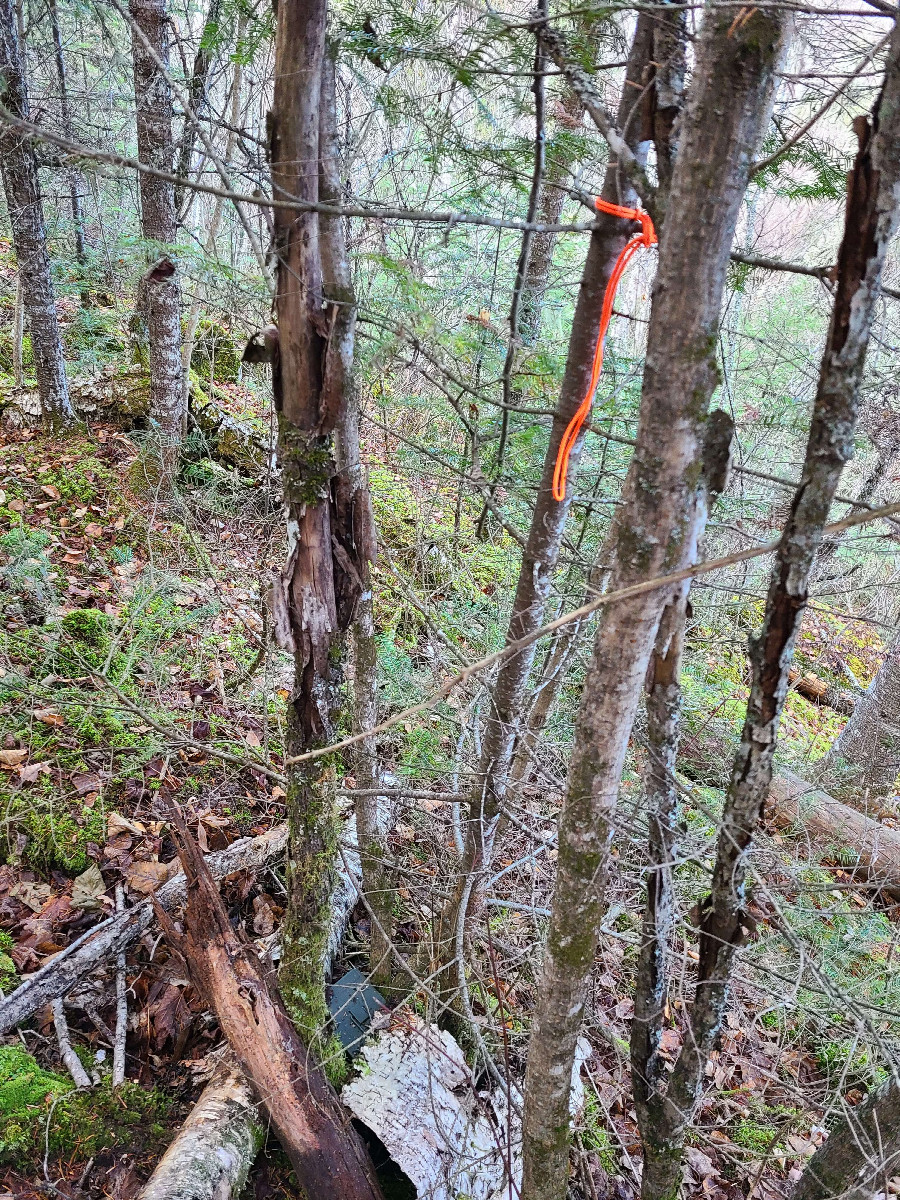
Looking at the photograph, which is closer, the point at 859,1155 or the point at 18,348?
the point at 859,1155

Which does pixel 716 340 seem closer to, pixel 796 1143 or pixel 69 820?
pixel 69 820

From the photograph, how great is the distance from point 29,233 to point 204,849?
487 cm

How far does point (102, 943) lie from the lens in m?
2.73

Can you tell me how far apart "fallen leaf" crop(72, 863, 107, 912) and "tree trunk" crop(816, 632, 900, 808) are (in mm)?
5054

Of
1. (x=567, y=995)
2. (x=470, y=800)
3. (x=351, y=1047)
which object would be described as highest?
(x=567, y=995)

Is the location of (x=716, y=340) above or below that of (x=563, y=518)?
above

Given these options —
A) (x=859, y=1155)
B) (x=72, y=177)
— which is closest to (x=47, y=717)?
(x=859, y=1155)

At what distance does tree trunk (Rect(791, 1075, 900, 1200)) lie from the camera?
7.04 ft

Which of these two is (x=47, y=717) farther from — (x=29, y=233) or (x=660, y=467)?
(x=29, y=233)

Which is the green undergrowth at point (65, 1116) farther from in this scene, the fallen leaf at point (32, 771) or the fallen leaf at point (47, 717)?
the fallen leaf at point (47, 717)

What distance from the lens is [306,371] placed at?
1842 millimetres

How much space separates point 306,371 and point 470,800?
5.40 ft

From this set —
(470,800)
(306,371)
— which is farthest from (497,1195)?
(306,371)

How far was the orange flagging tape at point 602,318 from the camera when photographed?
1707 millimetres
